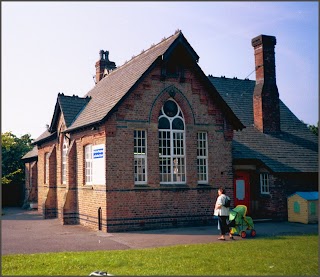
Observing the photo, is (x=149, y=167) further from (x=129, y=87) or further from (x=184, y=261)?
(x=184, y=261)

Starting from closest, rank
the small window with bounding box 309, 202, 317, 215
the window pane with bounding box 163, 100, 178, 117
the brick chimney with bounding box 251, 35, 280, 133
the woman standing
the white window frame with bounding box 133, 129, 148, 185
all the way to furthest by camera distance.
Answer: the woman standing → the white window frame with bounding box 133, 129, 148, 185 → the window pane with bounding box 163, 100, 178, 117 → the small window with bounding box 309, 202, 317, 215 → the brick chimney with bounding box 251, 35, 280, 133

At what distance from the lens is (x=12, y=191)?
34.7 metres

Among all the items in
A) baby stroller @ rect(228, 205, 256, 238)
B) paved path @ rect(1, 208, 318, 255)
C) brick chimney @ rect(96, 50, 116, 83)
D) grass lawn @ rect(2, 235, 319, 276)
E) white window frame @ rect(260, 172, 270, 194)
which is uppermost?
brick chimney @ rect(96, 50, 116, 83)

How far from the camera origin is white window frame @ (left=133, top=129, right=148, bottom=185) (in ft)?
54.6

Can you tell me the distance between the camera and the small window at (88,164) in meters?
18.2

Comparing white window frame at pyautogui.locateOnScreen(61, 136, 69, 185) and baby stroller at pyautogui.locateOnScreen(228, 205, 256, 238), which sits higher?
white window frame at pyautogui.locateOnScreen(61, 136, 69, 185)

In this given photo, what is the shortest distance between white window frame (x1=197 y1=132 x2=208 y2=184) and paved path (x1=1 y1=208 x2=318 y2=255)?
7.63 feet

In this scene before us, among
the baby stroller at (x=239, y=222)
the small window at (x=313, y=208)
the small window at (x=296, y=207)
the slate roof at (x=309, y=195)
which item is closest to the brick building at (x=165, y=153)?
the small window at (x=296, y=207)

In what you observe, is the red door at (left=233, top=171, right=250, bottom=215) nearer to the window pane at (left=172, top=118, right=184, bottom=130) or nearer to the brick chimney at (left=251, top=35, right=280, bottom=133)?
the brick chimney at (left=251, top=35, right=280, bottom=133)

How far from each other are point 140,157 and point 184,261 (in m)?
7.44

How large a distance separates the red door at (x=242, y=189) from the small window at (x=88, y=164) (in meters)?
7.48

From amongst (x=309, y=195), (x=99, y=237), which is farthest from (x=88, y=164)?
(x=309, y=195)

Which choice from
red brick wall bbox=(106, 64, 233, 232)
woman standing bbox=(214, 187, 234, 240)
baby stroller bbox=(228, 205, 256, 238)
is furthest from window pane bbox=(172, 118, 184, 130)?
baby stroller bbox=(228, 205, 256, 238)

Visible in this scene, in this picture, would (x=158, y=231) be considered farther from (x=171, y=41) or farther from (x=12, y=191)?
(x=12, y=191)
